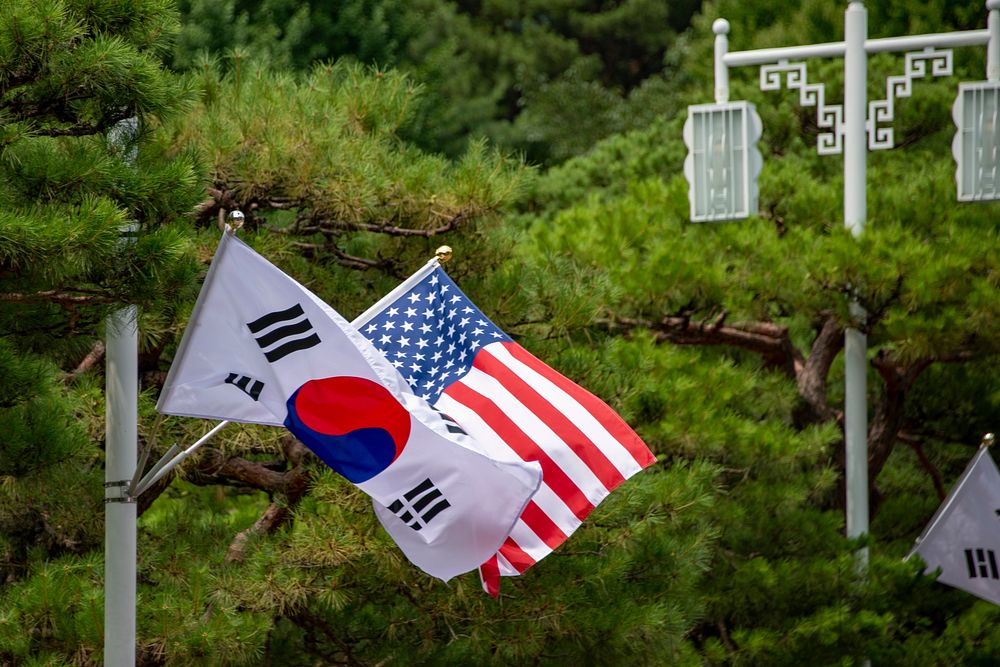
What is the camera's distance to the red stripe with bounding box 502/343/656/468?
5.53m

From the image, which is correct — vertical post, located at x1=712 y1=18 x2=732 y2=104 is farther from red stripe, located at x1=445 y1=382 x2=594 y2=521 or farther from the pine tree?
the pine tree

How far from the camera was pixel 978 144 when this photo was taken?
8945 mm

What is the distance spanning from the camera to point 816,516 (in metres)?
8.70

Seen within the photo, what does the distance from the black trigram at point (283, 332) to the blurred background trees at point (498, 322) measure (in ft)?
0.94

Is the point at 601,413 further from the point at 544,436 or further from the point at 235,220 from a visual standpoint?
the point at 235,220

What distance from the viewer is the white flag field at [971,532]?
8867mm

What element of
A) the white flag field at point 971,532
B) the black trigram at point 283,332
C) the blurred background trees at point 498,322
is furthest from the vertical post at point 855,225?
the black trigram at point 283,332

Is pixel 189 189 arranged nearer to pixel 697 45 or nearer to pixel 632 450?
pixel 632 450

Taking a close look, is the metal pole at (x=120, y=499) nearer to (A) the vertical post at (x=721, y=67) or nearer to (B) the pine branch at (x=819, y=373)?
(A) the vertical post at (x=721, y=67)

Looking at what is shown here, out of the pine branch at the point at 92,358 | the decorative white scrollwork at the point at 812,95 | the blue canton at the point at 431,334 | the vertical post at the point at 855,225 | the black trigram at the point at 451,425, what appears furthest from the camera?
the decorative white scrollwork at the point at 812,95

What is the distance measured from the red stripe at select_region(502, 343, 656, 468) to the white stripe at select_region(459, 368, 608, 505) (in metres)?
0.17

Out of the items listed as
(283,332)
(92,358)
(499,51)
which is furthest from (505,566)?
(499,51)

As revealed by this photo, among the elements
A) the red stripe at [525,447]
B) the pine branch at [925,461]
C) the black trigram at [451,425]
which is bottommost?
the pine branch at [925,461]

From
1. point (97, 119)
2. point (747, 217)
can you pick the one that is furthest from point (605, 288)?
point (97, 119)
